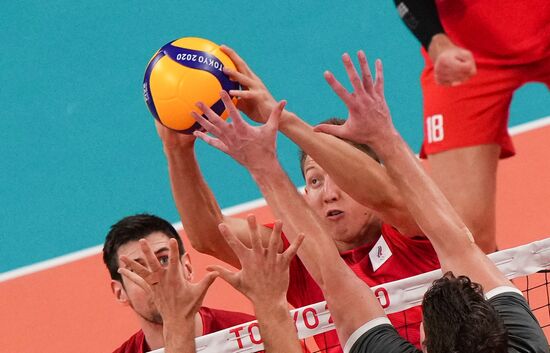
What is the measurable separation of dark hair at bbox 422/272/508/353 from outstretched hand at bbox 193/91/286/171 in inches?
26.1

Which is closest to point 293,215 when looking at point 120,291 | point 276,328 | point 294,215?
point 294,215

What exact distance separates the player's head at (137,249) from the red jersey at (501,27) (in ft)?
4.25

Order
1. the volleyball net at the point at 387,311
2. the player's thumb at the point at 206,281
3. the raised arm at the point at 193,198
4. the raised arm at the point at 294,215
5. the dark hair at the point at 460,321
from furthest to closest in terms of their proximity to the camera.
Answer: the raised arm at the point at 193,198 → the volleyball net at the point at 387,311 → the raised arm at the point at 294,215 → the player's thumb at the point at 206,281 → the dark hair at the point at 460,321

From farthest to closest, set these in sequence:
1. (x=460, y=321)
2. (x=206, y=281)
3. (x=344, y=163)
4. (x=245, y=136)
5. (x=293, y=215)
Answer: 1. (x=344, y=163)
2. (x=293, y=215)
3. (x=245, y=136)
4. (x=206, y=281)
5. (x=460, y=321)

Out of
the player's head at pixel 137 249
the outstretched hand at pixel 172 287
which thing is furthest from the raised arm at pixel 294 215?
the player's head at pixel 137 249

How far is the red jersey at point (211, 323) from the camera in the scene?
3.52m

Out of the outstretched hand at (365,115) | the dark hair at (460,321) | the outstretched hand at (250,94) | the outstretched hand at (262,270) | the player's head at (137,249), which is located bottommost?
the dark hair at (460,321)

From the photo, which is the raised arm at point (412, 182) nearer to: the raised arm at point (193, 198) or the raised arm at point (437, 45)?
the raised arm at point (437, 45)

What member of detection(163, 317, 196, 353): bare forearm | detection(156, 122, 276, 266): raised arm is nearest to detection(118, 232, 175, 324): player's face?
detection(156, 122, 276, 266): raised arm

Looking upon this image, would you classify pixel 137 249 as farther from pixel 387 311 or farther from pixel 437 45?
pixel 437 45

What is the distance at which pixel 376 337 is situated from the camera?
2674 millimetres

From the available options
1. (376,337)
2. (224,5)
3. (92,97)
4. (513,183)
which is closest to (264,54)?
(224,5)

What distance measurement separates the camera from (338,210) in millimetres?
3703

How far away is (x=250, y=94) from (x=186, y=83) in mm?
221
